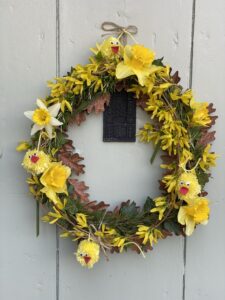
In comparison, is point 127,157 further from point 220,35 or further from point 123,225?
point 220,35

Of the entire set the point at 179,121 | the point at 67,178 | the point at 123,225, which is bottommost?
the point at 123,225

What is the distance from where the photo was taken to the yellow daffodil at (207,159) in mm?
938

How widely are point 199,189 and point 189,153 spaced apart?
85 millimetres

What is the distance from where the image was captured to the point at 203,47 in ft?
3.29

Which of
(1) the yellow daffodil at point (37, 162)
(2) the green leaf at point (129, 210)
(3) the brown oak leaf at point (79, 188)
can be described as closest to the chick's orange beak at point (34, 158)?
(1) the yellow daffodil at point (37, 162)

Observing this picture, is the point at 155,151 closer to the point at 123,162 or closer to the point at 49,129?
the point at 123,162

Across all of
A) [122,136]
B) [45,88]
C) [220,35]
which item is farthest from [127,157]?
[220,35]

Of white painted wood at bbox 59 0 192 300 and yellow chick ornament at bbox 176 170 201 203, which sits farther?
white painted wood at bbox 59 0 192 300

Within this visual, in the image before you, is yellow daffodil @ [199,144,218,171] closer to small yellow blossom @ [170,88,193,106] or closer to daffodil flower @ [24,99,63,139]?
small yellow blossom @ [170,88,193,106]

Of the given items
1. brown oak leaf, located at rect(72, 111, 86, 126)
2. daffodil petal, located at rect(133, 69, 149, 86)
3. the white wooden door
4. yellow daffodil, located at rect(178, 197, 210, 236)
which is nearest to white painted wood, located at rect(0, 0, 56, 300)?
the white wooden door

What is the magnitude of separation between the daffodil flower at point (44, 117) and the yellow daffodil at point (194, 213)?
1.09 ft

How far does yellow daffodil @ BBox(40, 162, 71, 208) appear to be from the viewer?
90cm

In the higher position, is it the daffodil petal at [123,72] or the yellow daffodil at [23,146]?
the daffodil petal at [123,72]

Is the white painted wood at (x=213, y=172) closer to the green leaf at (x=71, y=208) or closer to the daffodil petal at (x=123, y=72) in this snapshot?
the daffodil petal at (x=123, y=72)
